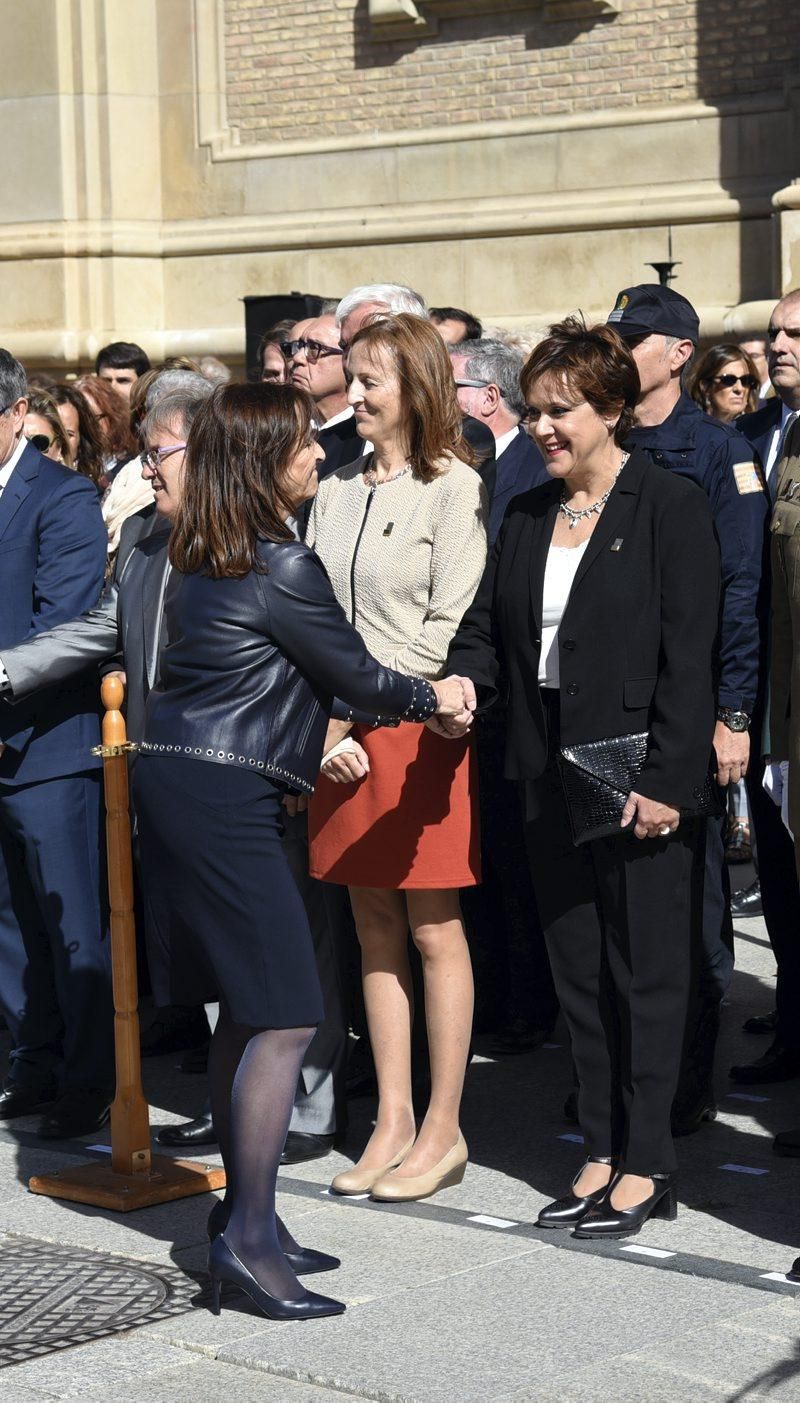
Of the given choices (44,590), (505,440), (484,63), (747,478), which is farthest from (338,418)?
(484,63)

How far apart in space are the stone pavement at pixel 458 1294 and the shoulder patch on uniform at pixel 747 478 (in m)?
1.74

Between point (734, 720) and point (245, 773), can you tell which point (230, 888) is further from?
point (734, 720)

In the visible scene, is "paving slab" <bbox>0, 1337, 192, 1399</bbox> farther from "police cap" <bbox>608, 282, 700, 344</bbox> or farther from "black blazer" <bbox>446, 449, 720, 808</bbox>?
"police cap" <bbox>608, 282, 700, 344</bbox>

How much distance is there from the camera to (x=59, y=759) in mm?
5957

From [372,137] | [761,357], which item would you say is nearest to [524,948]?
[761,357]

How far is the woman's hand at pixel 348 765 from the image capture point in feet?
16.9

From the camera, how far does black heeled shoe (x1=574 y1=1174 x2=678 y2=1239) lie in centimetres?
482

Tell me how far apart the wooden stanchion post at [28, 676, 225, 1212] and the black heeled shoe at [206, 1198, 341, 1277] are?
615 mm

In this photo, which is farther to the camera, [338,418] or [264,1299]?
[338,418]

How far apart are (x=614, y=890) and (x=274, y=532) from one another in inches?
48.2

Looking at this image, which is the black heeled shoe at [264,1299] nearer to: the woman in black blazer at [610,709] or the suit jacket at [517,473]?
the woman in black blazer at [610,709]

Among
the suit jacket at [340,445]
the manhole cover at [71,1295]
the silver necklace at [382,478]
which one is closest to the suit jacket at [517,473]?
the suit jacket at [340,445]

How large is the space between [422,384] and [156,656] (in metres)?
1.04

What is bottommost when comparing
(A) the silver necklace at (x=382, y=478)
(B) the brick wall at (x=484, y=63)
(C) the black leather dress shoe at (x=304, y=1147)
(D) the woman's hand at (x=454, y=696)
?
(C) the black leather dress shoe at (x=304, y=1147)
